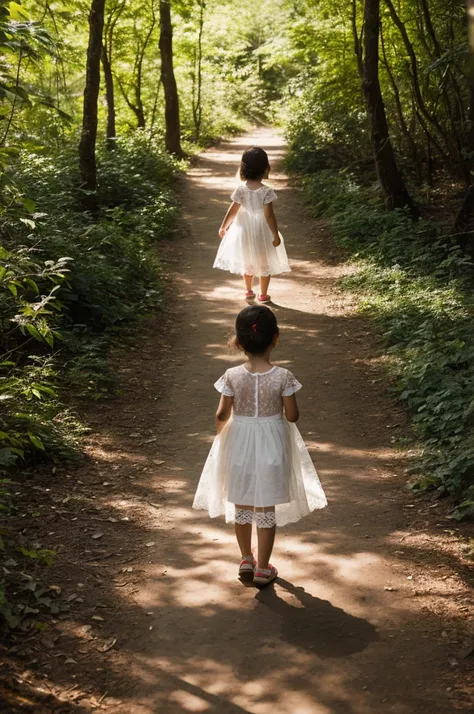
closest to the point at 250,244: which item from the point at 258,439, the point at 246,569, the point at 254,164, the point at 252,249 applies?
the point at 252,249

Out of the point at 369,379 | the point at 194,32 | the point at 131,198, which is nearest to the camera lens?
the point at 369,379

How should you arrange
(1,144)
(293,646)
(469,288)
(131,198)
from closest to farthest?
(293,646), (1,144), (469,288), (131,198)

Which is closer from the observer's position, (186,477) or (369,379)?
(186,477)

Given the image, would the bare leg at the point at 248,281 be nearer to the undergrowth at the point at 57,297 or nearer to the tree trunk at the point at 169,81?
the undergrowth at the point at 57,297

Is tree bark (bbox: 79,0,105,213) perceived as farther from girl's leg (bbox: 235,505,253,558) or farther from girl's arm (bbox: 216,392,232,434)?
girl's leg (bbox: 235,505,253,558)

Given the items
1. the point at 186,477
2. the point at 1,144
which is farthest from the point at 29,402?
the point at 1,144

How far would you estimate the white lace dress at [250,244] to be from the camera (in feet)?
33.4

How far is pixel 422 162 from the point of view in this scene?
17.8m

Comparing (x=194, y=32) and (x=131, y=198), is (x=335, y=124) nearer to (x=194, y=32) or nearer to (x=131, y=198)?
(x=131, y=198)

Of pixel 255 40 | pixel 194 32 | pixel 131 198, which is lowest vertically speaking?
pixel 131 198

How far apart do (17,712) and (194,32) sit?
30.5 m

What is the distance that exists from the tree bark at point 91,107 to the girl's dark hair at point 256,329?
30.6 feet

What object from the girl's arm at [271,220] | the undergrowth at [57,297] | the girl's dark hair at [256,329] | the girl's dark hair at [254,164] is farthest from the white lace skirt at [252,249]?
the girl's dark hair at [256,329]

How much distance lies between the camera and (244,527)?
4824 millimetres
